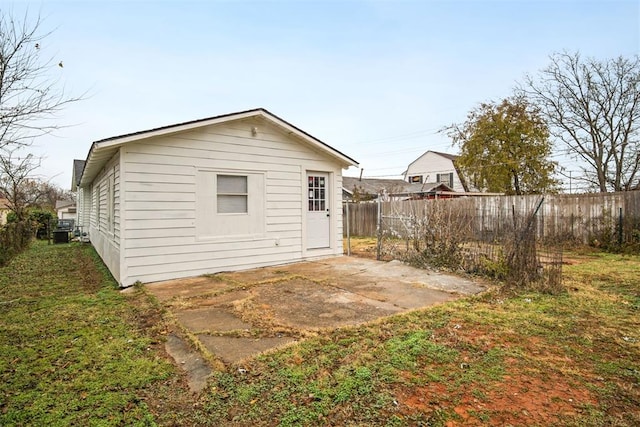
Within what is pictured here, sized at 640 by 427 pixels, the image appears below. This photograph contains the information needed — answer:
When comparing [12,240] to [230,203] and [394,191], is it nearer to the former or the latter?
[230,203]

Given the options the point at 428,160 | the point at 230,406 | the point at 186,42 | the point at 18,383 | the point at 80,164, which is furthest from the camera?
the point at 428,160

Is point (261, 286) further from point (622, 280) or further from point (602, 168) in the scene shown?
point (602, 168)

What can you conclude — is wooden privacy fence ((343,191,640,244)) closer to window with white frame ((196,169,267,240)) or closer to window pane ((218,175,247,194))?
window with white frame ((196,169,267,240))

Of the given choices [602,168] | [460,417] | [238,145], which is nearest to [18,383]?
[460,417]

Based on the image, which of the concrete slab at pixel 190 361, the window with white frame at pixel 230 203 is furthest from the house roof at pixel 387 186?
the concrete slab at pixel 190 361

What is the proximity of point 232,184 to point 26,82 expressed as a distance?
4239 millimetres

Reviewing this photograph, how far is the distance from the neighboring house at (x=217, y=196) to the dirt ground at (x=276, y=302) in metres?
0.53

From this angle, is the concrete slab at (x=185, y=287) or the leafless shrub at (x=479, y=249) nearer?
the concrete slab at (x=185, y=287)

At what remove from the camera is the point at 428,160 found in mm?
34938

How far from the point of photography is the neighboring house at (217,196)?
6184mm

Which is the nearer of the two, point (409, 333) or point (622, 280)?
point (409, 333)

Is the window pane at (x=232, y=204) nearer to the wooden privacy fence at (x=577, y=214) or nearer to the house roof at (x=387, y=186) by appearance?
the wooden privacy fence at (x=577, y=214)

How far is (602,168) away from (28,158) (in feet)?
87.3

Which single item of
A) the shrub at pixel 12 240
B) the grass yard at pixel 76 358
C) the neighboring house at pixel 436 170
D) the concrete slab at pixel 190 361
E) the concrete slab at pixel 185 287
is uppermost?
the neighboring house at pixel 436 170
